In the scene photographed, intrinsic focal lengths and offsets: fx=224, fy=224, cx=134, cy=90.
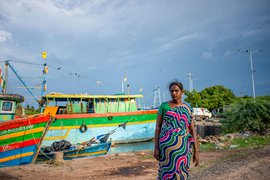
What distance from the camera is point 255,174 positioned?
15.9ft

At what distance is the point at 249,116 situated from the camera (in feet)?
42.1

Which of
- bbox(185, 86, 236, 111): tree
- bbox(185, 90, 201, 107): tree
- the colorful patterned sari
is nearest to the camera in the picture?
the colorful patterned sari

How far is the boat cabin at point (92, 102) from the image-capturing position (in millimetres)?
16734

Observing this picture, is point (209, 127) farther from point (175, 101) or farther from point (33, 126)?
point (175, 101)

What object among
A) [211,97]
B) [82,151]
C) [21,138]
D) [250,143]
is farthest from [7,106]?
[211,97]

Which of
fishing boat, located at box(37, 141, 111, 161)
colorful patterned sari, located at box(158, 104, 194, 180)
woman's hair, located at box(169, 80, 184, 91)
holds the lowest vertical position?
fishing boat, located at box(37, 141, 111, 161)

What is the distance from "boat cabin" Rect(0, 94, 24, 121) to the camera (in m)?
10.2

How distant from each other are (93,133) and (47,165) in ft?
30.8

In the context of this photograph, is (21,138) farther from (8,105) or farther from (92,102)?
(92,102)

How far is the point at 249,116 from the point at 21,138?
1171 cm

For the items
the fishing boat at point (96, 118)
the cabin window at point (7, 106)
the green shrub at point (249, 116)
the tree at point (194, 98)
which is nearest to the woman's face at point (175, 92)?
the cabin window at point (7, 106)

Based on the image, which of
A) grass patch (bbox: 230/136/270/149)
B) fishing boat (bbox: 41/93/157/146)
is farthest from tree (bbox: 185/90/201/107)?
grass patch (bbox: 230/136/270/149)

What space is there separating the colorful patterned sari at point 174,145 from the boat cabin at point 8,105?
9656 millimetres

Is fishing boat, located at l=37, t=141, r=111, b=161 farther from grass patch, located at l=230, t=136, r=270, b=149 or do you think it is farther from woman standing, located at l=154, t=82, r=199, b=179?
woman standing, located at l=154, t=82, r=199, b=179
